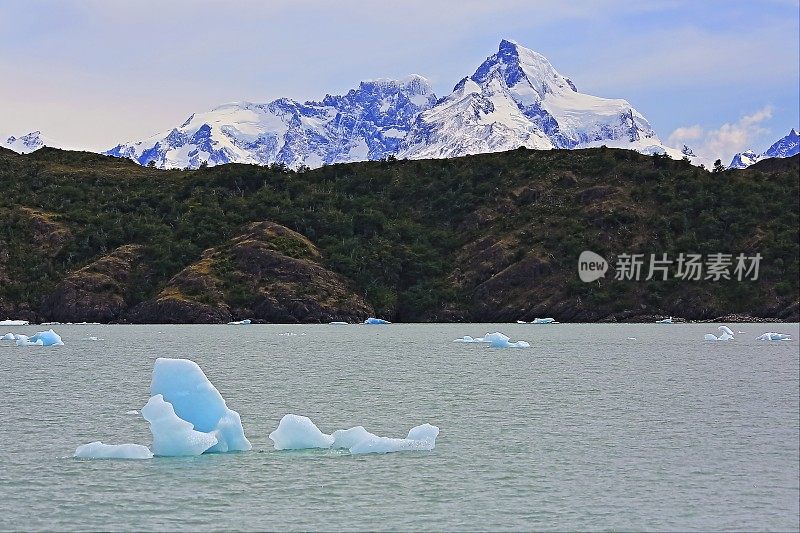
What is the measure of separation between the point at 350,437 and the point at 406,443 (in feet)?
6.47

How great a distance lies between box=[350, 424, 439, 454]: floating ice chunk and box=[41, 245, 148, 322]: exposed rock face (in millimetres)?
127164

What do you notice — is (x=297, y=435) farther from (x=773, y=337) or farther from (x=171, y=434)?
(x=773, y=337)

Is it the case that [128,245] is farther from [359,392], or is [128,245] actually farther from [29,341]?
[359,392]

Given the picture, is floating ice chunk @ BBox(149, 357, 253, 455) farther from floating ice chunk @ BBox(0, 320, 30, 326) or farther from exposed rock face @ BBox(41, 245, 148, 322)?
exposed rock face @ BBox(41, 245, 148, 322)

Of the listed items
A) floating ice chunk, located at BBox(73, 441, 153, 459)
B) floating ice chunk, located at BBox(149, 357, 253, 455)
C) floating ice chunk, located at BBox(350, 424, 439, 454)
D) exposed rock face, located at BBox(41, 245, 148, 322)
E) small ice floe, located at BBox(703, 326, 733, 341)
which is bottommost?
floating ice chunk, located at BBox(73, 441, 153, 459)

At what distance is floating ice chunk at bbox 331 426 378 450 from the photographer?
35.3m

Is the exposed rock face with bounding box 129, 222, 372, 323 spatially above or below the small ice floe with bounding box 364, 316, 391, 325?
above

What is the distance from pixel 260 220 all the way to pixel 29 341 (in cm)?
7101

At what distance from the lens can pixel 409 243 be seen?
178m

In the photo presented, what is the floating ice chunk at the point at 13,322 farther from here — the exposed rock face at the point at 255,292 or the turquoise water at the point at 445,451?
the turquoise water at the point at 445,451

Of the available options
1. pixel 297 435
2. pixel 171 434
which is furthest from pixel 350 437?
pixel 171 434

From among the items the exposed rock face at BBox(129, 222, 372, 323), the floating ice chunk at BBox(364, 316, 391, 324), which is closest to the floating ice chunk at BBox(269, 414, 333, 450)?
the exposed rock face at BBox(129, 222, 372, 323)

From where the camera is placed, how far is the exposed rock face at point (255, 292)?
153625mm

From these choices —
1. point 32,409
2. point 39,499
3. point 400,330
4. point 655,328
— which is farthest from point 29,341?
point 39,499
